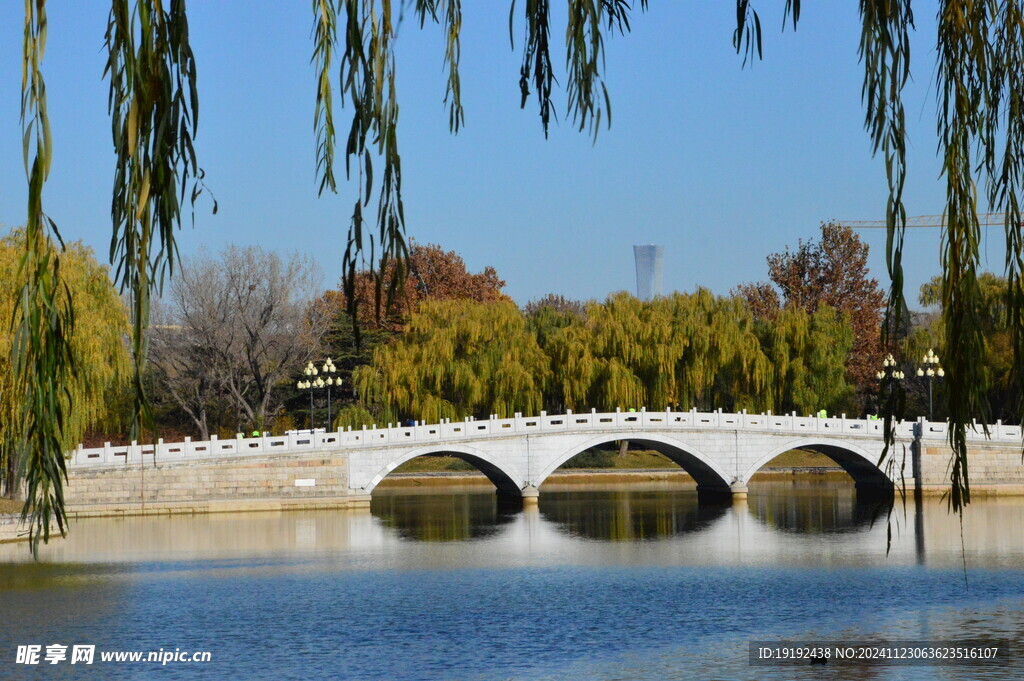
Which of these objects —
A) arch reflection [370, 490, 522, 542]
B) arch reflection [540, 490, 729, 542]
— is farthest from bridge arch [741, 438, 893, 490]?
arch reflection [370, 490, 522, 542]

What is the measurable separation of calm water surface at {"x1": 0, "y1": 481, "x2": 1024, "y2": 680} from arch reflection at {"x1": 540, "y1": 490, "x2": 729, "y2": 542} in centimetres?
25

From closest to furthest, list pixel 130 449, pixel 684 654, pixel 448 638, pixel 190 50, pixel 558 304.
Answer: pixel 190 50, pixel 684 654, pixel 448 638, pixel 130 449, pixel 558 304

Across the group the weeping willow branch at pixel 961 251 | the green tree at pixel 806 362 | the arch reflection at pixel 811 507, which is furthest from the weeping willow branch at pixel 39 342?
the green tree at pixel 806 362

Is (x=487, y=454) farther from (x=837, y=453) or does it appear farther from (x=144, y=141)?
(x=144, y=141)

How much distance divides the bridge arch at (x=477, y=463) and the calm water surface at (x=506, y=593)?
364 cm

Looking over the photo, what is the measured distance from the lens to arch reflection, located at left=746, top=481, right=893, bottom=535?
3225 centimetres

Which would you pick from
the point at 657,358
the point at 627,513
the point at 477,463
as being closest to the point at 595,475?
the point at 657,358

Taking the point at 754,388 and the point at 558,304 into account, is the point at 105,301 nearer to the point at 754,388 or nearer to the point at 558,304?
the point at 754,388

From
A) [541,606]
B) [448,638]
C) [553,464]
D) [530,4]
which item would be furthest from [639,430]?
[530,4]

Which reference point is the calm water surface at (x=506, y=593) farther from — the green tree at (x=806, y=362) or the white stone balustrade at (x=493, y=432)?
the green tree at (x=806, y=362)

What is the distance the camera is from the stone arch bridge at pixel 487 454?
35312mm

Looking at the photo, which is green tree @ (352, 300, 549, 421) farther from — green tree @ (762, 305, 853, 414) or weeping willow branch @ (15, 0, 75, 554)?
weeping willow branch @ (15, 0, 75, 554)

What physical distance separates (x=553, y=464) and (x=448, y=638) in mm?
22158

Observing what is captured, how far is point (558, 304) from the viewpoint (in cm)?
7900
